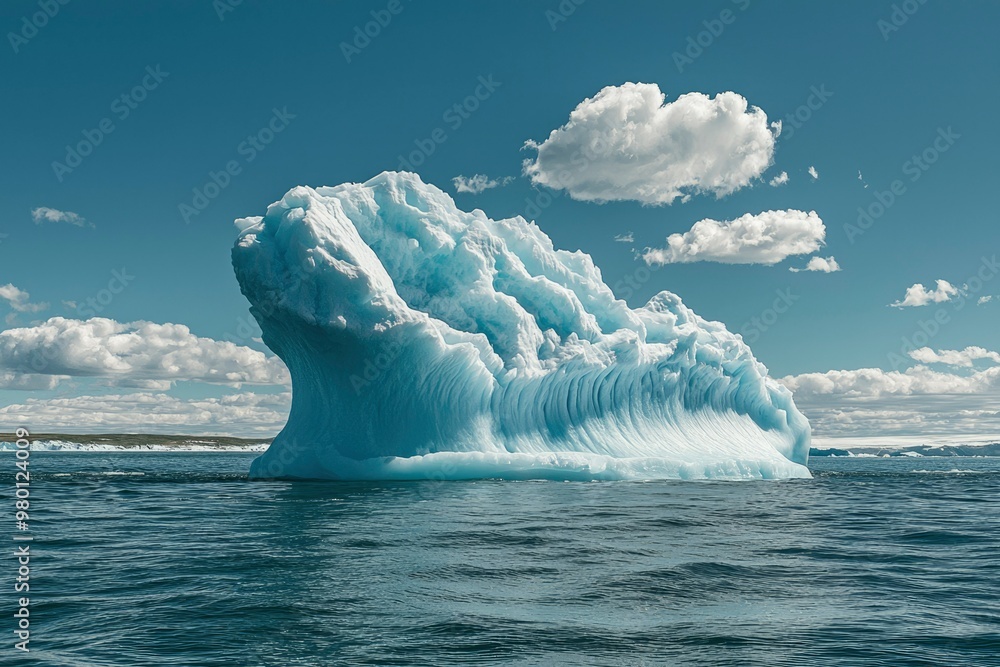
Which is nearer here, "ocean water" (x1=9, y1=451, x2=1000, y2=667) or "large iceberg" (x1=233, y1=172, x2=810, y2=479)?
"ocean water" (x1=9, y1=451, x2=1000, y2=667)

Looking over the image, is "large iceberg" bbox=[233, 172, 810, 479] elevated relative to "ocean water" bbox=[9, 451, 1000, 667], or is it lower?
elevated

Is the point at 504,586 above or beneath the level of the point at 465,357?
beneath

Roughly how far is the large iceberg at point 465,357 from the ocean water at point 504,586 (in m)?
8.86

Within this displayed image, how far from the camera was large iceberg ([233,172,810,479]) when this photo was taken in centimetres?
2627

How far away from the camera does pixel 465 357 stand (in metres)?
27.3

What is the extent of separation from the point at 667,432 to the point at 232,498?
18111mm

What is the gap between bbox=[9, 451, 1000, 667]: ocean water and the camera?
683cm

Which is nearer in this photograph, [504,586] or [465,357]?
[504,586]

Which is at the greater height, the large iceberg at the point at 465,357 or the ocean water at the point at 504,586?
the large iceberg at the point at 465,357

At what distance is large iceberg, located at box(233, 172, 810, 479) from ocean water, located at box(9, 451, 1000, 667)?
8855 mm

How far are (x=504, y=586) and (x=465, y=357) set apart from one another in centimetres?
1811

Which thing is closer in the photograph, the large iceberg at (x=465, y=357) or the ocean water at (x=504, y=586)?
the ocean water at (x=504, y=586)

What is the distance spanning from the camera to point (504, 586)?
30.7 ft

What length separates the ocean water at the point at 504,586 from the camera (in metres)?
6.83
